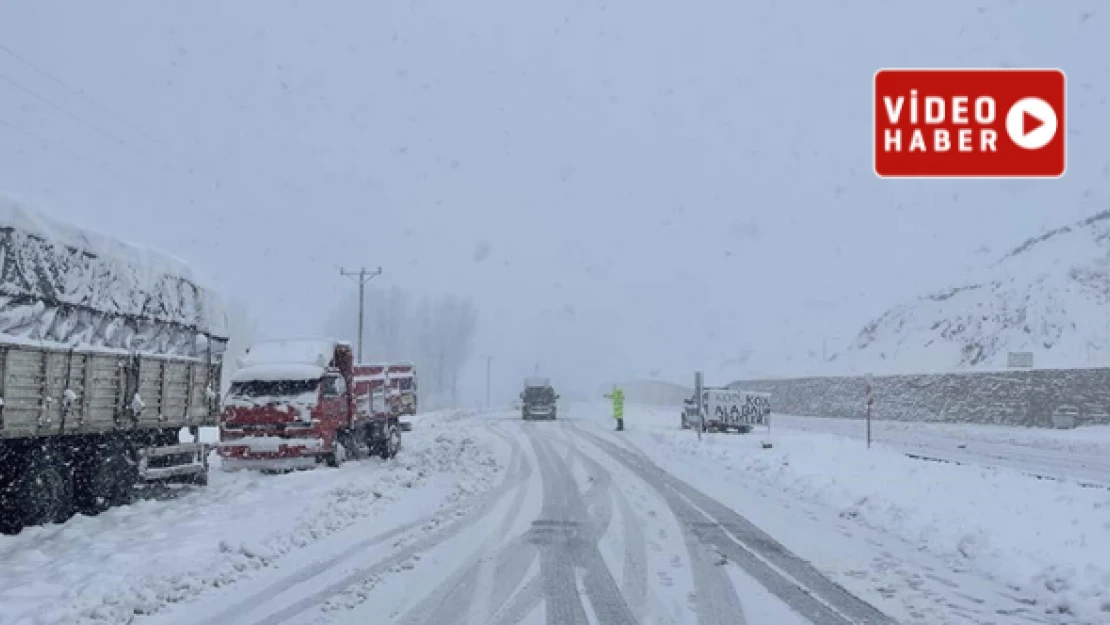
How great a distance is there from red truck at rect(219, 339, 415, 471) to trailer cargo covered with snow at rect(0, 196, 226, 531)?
4.28ft

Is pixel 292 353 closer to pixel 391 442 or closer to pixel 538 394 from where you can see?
pixel 391 442

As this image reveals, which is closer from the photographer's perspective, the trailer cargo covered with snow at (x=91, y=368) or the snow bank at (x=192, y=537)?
the snow bank at (x=192, y=537)

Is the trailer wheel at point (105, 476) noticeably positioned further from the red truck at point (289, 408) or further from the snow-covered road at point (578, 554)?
the red truck at point (289, 408)

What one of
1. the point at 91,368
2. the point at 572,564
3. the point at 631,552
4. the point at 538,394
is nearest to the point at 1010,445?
the point at 631,552

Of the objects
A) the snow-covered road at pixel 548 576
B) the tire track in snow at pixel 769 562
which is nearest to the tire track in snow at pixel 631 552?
the snow-covered road at pixel 548 576

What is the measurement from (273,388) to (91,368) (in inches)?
252

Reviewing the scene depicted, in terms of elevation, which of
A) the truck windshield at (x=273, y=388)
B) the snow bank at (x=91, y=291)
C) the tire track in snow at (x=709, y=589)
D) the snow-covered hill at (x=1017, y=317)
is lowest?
the tire track in snow at (x=709, y=589)

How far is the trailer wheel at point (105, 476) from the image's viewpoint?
41.5 feet

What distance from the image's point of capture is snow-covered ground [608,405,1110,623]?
26.6 ft

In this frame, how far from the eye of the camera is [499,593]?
829 cm

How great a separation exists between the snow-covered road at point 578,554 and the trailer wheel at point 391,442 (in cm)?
511

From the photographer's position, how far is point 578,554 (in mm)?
10234

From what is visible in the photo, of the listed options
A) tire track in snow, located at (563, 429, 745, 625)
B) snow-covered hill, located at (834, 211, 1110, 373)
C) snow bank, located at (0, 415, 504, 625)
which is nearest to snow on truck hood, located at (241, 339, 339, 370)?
snow bank, located at (0, 415, 504, 625)

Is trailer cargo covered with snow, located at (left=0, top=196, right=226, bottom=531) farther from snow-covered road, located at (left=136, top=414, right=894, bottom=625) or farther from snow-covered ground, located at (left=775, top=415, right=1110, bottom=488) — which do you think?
snow-covered ground, located at (left=775, top=415, right=1110, bottom=488)
